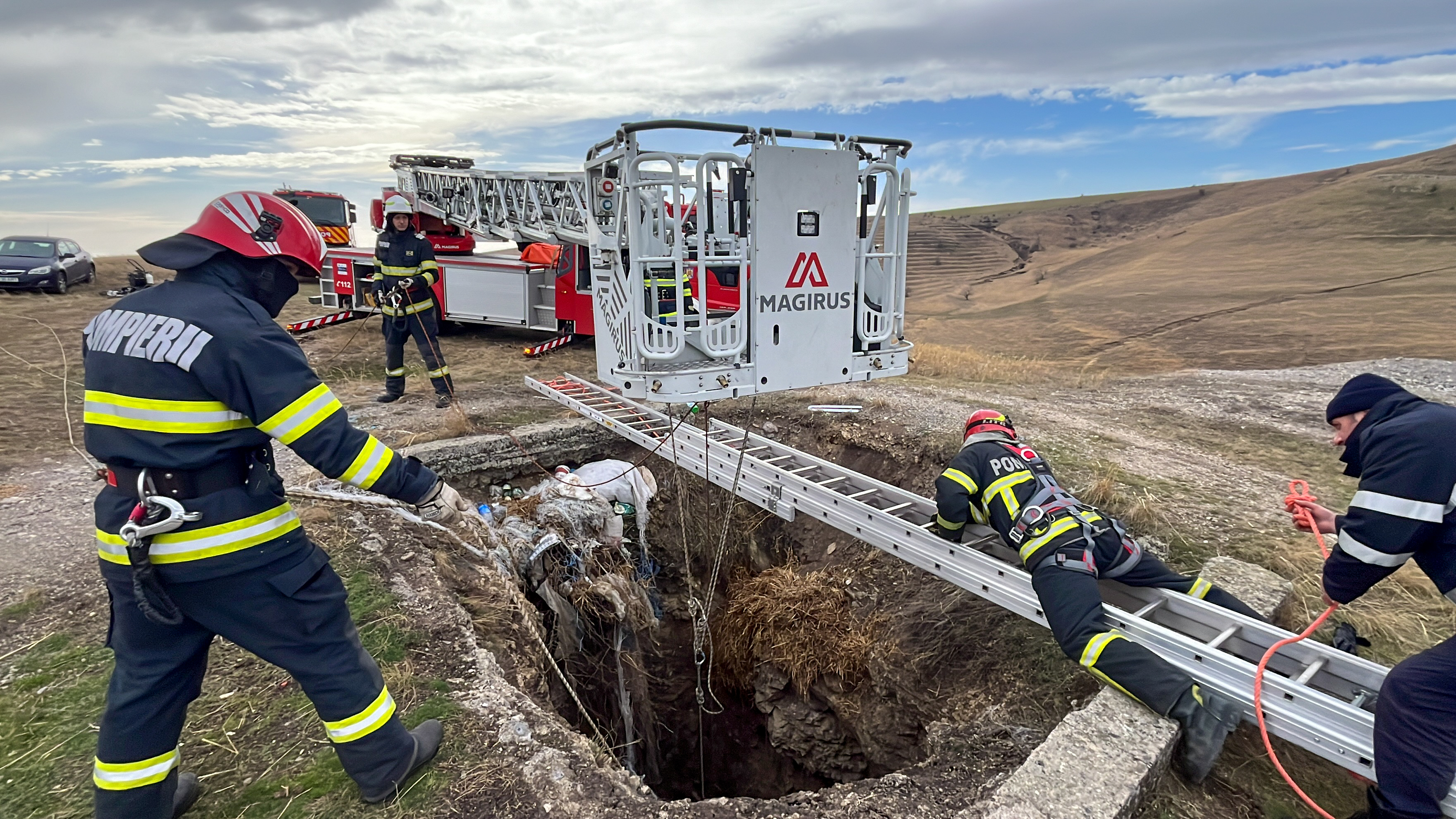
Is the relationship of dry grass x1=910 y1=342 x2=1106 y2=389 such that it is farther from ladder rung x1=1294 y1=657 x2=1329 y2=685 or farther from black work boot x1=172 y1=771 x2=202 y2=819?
black work boot x1=172 y1=771 x2=202 y2=819

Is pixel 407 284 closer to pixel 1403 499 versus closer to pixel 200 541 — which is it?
pixel 200 541

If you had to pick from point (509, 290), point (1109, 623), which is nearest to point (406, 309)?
point (509, 290)

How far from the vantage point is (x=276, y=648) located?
88.4 inches

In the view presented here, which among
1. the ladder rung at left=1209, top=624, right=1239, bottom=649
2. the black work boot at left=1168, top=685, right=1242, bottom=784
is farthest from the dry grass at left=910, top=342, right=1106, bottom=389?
the black work boot at left=1168, top=685, right=1242, bottom=784

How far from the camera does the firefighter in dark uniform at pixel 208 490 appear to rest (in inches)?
80.6

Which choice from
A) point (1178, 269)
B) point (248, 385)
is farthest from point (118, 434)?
point (1178, 269)

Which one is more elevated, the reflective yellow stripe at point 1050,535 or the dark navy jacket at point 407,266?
the dark navy jacket at point 407,266

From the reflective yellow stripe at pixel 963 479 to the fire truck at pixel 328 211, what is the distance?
1534 centimetres

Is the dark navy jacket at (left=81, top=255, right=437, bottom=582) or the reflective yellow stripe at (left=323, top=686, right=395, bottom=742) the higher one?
the dark navy jacket at (left=81, top=255, right=437, bottom=582)

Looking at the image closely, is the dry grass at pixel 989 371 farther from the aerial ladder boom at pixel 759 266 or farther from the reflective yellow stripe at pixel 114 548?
the reflective yellow stripe at pixel 114 548

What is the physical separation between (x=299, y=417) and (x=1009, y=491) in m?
3.06

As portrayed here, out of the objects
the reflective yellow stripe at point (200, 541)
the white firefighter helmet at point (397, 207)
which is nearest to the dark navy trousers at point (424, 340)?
the white firefighter helmet at point (397, 207)

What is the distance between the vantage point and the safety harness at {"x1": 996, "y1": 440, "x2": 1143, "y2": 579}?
10.3 ft

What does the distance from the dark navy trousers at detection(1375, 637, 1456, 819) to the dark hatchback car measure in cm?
1975
